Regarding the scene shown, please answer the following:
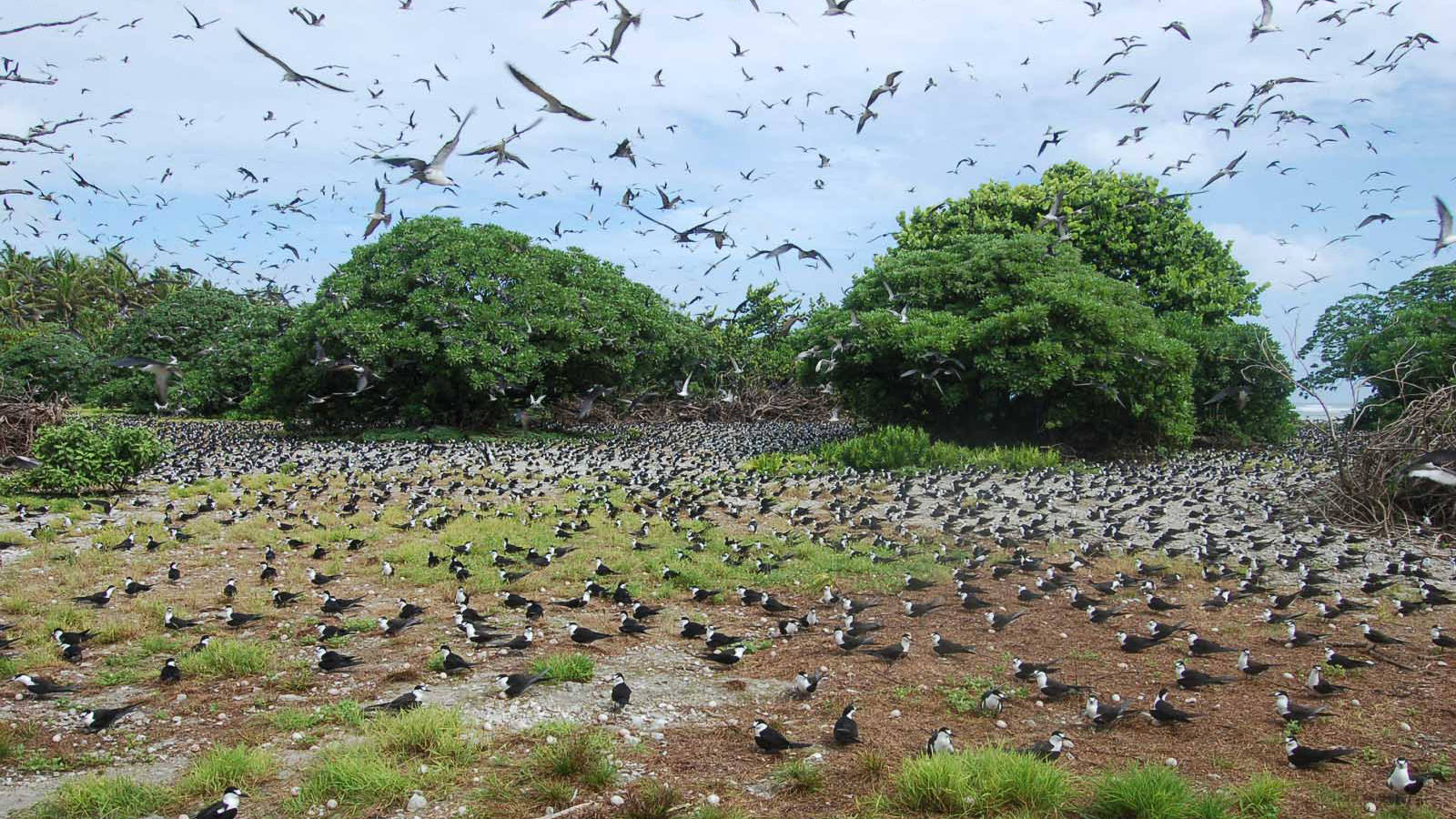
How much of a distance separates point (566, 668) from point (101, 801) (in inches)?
116

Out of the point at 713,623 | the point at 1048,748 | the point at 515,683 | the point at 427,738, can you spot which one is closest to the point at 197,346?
the point at 713,623

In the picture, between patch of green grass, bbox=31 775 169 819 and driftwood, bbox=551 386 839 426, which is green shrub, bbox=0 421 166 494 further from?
driftwood, bbox=551 386 839 426

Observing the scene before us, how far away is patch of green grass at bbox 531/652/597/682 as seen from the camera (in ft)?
21.7

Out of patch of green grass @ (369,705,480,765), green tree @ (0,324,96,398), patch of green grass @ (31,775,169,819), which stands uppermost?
green tree @ (0,324,96,398)

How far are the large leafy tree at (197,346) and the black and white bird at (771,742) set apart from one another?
33926 millimetres

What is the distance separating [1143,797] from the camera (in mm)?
4527

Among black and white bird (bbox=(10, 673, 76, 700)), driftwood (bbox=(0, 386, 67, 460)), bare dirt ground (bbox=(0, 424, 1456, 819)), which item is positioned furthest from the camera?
driftwood (bbox=(0, 386, 67, 460))

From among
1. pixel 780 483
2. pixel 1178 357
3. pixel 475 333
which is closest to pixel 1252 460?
pixel 1178 357

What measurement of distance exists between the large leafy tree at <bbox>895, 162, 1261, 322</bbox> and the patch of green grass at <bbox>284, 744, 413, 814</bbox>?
2706 cm

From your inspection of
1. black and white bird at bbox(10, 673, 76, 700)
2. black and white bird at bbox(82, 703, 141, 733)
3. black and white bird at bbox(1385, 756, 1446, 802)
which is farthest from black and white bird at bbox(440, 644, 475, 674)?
black and white bird at bbox(1385, 756, 1446, 802)

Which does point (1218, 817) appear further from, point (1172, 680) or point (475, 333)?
point (475, 333)

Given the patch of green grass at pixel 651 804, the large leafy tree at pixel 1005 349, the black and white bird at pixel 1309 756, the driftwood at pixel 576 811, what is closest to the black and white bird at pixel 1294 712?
the black and white bird at pixel 1309 756

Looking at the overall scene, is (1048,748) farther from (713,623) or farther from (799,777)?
(713,623)

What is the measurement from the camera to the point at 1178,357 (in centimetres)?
2052
